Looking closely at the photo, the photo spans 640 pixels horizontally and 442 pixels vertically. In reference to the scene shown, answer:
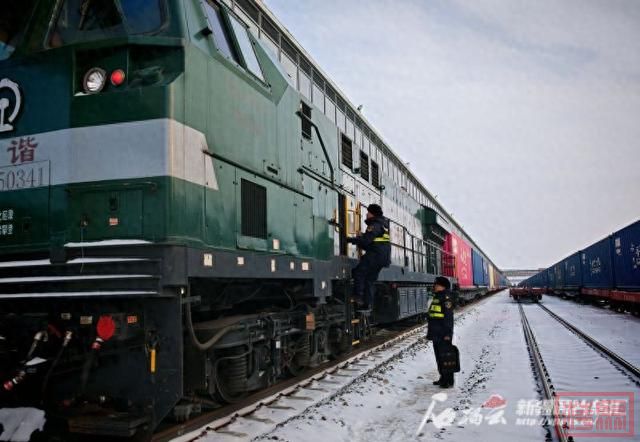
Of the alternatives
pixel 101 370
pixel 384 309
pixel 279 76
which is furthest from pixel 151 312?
pixel 384 309

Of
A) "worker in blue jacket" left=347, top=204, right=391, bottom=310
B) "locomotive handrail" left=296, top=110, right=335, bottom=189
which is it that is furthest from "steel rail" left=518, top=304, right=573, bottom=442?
"locomotive handrail" left=296, top=110, right=335, bottom=189

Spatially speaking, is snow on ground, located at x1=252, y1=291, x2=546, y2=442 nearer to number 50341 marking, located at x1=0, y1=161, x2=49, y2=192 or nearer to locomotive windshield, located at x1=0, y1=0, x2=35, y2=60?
number 50341 marking, located at x1=0, y1=161, x2=49, y2=192

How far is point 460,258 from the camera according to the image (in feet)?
80.6

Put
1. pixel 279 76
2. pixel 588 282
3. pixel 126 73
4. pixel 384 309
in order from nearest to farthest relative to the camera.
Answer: pixel 126 73, pixel 279 76, pixel 384 309, pixel 588 282

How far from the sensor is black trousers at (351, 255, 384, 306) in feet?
24.8

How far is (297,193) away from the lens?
243 inches

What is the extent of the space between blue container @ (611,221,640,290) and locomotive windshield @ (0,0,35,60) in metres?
19.0

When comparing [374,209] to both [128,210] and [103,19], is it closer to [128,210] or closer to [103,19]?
[128,210]

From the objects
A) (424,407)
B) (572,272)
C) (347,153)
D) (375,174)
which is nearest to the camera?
(424,407)

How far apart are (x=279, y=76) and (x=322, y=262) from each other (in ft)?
7.64

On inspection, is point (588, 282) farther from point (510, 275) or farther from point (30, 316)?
point (510, 275)

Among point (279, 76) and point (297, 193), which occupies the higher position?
point (279, 76)

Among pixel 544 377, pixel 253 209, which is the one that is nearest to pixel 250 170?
pixel 253 209

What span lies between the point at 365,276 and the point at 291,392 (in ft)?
7.53
